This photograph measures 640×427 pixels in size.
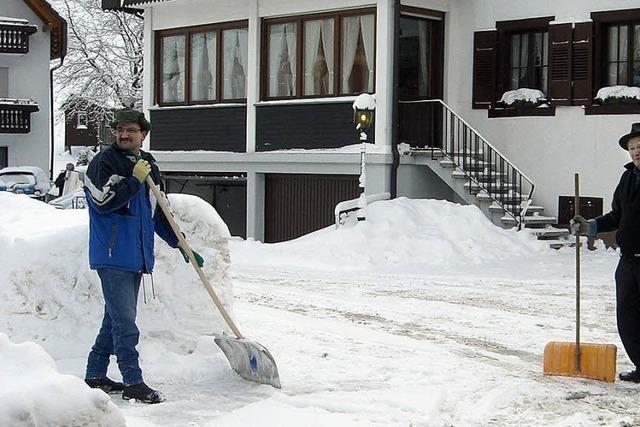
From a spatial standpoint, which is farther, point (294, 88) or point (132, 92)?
point (132, 92)

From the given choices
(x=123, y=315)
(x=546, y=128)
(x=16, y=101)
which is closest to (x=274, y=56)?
(x=546, y=128)

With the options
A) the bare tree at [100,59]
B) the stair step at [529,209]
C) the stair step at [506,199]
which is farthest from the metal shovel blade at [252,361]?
the bare tree at [100,59]

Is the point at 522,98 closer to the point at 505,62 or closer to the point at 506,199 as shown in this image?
the point at 505,62

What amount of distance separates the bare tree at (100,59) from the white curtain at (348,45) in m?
23.6

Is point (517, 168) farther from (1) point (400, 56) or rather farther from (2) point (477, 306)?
(2) point (477, 306)

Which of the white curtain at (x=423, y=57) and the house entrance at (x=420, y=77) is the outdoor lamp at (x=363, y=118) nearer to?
the house entrance at (x=420, y=77)

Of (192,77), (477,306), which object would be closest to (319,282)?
(477,306)

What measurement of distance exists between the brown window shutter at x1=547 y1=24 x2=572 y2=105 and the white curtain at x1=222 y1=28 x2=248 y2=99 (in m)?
6.40

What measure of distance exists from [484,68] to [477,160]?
187 cm

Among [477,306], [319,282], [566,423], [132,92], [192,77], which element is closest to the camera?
[566,423]

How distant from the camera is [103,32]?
141 feet

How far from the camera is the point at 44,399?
357cm

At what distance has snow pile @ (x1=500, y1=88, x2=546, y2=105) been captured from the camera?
1866 cm

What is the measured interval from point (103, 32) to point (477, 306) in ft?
113
